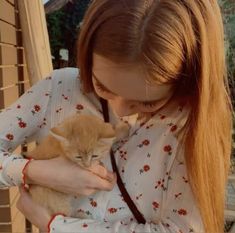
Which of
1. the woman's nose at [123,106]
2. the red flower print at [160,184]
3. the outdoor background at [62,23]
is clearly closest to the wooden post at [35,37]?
the outdoor background at [62,23]

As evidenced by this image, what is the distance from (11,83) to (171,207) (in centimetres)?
161

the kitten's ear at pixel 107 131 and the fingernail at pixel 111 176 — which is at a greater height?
the kitten's ear at pixel 107 131

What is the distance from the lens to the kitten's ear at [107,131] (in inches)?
45.6

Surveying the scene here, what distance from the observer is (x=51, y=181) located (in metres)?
1.15

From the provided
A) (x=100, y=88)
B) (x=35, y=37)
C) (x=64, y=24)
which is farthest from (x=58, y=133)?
(x=64, y=24)

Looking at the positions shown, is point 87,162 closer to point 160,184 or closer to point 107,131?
point 107,131

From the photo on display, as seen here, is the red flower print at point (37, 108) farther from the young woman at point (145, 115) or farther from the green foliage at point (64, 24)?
the green foliage at point (64, 24)

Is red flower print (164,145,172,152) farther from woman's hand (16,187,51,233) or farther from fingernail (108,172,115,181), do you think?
woman's hand (16,187,51,233)

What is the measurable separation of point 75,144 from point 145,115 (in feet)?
0.70

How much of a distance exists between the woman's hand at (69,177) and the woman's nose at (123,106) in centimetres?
15

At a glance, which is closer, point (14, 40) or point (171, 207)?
point (171, 207)

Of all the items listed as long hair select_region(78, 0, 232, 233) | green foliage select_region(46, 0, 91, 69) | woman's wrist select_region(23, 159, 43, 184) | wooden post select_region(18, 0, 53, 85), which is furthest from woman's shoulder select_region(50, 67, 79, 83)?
green foliage select_region(46, 0, 91, 69)

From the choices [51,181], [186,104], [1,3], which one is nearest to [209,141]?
[186,104]

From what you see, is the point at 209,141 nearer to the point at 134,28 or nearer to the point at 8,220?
the point at 134,28
